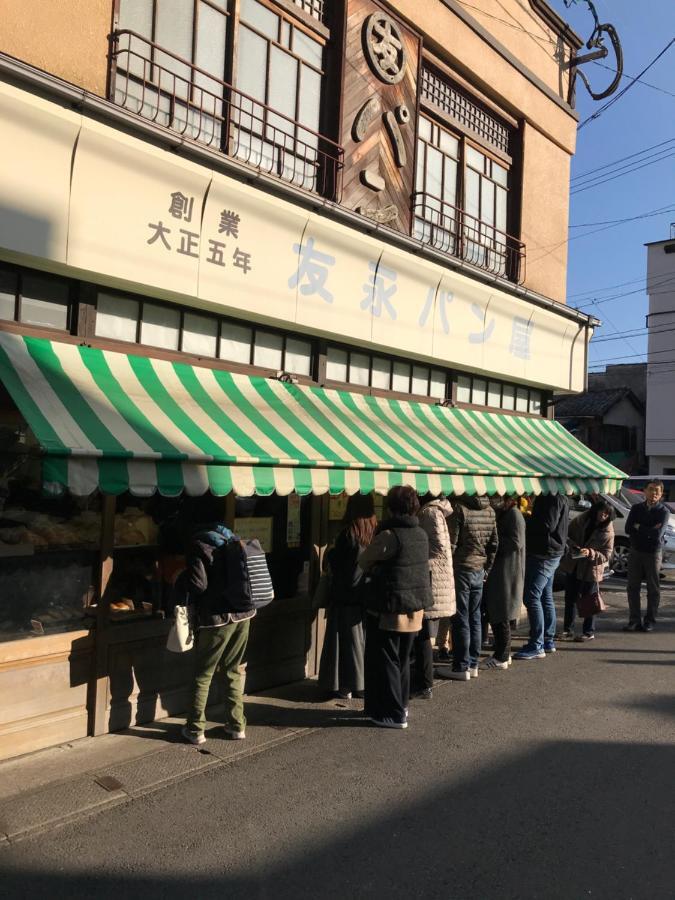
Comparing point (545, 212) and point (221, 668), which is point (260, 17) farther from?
point (221, 668)

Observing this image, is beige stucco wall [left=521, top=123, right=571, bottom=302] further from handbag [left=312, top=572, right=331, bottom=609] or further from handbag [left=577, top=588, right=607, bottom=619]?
handbag [left=312, top=572, right=331, bottom=609]

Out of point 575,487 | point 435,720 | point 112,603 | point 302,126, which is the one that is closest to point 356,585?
point 435,720

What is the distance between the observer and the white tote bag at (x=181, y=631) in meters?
4.95

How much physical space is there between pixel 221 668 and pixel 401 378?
174 inches

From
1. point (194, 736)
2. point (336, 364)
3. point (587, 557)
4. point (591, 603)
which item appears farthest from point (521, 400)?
point (194, 736)

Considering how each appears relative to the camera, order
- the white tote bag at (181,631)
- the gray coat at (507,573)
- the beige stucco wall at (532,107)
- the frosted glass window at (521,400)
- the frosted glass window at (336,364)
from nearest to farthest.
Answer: the white tote bag at (181,631) → the gray coat at (507,573) → the frosted glass window at (336,364) → the beige stucco wall at (532,107) → the frosted glass window at (521,400)

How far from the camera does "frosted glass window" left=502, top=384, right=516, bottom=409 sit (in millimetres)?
10414

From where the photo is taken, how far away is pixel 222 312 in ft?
20.9

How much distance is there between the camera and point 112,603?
5.35 m

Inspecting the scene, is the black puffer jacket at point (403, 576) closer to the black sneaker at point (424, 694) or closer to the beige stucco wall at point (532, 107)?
the black sneaker at point (424, 694)

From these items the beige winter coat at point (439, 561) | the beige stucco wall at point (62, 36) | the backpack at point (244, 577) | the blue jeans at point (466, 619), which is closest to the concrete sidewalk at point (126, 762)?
the backpack at point (244, 577)

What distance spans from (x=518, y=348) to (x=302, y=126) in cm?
443

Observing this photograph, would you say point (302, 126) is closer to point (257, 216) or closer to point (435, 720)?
point (257, 216)

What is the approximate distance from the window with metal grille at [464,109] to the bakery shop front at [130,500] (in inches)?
196
